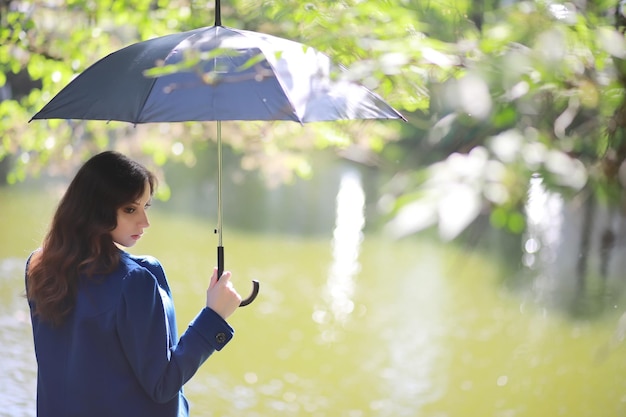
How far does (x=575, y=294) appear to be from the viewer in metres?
7.70

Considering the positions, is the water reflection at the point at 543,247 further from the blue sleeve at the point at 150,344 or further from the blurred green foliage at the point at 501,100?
the blurred green foliage at the point at 501,100

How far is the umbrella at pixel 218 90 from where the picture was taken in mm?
2221

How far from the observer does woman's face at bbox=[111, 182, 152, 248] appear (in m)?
1.95

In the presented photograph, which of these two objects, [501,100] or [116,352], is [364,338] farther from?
[501,100]

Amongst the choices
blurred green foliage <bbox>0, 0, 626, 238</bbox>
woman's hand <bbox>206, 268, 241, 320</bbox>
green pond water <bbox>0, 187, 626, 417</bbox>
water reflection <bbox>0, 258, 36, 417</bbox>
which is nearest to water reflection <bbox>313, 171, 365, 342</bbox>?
green pond water <bbox>0, 187, 626, 417</bbox>

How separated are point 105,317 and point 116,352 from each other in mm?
76

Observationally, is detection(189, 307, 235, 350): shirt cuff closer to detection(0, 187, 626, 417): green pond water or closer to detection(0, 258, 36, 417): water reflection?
detection(0, 187, 626, 417): green pond water

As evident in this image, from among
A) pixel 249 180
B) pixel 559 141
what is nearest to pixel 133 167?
pixel 559 141

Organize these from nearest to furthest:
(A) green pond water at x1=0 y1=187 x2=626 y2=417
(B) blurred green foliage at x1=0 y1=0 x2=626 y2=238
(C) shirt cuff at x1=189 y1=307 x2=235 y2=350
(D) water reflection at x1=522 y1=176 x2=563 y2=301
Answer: (B) blurred green foliage at x1=0 y1=0 x2=626 y2=238 → (C) shirt cuff at x1=189 y1=307 x2=235 y2=350 → (A) green pond water at x1=0 y1=187 x2=626 y2=417 → (D) water reflection at x1=522 y1=176 x2=563 y2=301

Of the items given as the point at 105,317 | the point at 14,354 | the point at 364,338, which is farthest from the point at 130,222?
the point at 364,338

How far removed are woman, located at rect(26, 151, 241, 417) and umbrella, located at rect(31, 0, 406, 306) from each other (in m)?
0.29

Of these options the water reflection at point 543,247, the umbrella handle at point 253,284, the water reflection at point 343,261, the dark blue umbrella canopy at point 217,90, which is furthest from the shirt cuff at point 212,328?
the water reflection at point 543,247

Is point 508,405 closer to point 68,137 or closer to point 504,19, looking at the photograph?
point 68,137

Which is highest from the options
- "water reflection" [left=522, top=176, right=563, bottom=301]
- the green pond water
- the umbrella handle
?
the umbrella handle
